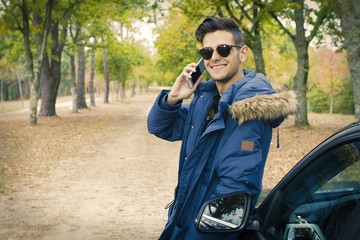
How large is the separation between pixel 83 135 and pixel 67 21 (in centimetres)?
742

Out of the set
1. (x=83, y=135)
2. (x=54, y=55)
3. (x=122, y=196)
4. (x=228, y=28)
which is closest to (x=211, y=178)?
(x=228, y=28)

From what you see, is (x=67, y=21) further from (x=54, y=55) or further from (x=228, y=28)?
(x=228, y=28)

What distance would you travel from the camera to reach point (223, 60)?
2463 millimetres

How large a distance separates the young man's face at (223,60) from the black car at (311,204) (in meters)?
0.63

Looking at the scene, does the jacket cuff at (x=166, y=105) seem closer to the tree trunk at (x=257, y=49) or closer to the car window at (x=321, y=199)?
the car window at (x=321, y=199)

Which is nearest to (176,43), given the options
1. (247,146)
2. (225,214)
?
(247,146)

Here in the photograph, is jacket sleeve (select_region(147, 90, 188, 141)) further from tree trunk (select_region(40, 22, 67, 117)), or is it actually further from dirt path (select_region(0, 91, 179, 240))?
tree trunk (select_region(40, 22, 67, 117))

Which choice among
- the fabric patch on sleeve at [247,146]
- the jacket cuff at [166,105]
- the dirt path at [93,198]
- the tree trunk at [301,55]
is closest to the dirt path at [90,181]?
the dirt path at [93,198]

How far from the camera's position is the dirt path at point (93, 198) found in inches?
241

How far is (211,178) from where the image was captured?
2293mm

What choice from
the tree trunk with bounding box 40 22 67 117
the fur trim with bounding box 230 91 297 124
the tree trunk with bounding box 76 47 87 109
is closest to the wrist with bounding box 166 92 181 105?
the fur trim with bounding box 230 91 297 124

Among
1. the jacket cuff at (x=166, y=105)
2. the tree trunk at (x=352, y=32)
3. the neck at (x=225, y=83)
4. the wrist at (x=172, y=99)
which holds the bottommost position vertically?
the jacket cuff at (x=166, y=105)

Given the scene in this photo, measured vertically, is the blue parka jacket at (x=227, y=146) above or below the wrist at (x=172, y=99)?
below

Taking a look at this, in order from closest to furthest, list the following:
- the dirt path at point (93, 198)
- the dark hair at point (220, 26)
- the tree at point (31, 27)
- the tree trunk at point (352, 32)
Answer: the dark hair at point (220, 26)
the dirt path at point (93, 198)
the tree trunk at point (352, 32)
the tree at point (31, 27)
